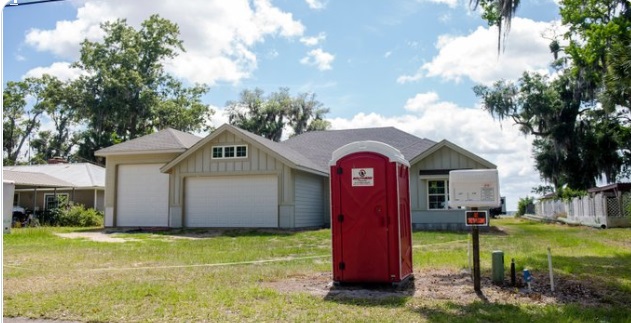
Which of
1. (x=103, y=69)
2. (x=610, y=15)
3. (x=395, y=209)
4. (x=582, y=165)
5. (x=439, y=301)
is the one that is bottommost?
(x=439, y=301)

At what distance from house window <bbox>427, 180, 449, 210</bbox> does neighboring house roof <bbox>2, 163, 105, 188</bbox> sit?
19.3 m

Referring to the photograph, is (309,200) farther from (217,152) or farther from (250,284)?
(250,284)

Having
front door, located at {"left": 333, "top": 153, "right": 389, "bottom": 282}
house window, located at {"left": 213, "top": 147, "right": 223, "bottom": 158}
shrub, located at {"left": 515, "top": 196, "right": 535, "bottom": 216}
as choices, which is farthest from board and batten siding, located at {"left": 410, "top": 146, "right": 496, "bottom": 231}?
shrub, located at {"left": 515, "top": 196, "right": 535, "bottom": 216}

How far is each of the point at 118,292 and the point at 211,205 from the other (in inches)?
600

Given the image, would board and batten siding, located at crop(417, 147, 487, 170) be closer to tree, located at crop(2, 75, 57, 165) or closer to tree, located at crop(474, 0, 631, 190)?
tree, located at crop(474, 0, 631, 190)

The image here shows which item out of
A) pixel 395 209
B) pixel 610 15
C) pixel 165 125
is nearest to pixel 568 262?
pixel 395 209

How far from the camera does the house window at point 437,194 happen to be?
75.6 feet

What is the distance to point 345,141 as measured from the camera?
2989 centimetres

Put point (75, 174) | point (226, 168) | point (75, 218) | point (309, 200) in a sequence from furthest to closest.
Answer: point (75, 174)
point (75, 218)
point (309, 200)
point (226, 168)

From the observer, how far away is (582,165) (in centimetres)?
3597

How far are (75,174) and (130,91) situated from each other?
44.9ft

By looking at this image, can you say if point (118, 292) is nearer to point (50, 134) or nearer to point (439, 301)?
point (439, 301)

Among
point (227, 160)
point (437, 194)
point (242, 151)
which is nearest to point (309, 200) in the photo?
point (242, 151)

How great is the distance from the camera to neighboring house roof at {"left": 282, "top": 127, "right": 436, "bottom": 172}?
27409mm
